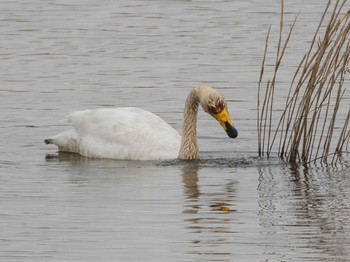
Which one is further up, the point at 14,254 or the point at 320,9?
the point at 320,9

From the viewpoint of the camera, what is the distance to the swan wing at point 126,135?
656 inches

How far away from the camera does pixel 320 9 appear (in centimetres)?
2695

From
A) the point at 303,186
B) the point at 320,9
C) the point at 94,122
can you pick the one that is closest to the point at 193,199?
the point at 303,186

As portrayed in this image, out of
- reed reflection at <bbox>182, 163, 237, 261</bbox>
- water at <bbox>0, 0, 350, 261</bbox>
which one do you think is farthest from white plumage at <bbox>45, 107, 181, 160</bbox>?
reed reflection at <bbox>182, 163, 237, 261</bbox>

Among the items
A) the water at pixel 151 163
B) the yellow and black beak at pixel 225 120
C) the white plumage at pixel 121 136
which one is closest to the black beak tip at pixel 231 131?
the yellow and black beak at pixel 225 120

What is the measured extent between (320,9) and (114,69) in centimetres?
639

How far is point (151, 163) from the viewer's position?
16.4m

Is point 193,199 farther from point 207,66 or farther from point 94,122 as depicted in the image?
point 207,66

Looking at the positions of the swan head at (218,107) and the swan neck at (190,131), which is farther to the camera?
the swan neck at (190,131)

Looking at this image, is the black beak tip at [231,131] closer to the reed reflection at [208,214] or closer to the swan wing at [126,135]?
the reed reflection at [208,214]

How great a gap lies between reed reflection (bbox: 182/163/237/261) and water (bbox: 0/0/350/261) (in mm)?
18

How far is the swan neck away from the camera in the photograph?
16.5m

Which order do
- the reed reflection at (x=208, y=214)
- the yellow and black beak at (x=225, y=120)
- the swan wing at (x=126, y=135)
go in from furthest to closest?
the swan wing at (x=126, y=135), the yellow and black beak at (x=225, y=120), the reed reflection at (x=208, y=214)

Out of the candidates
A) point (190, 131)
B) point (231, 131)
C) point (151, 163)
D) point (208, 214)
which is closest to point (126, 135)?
point (151, 163)
